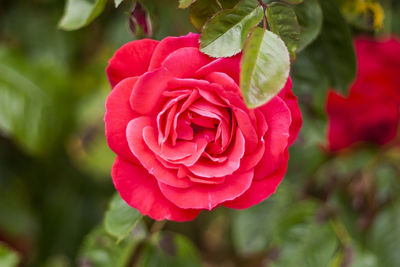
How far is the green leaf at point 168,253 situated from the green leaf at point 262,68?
1.38ft

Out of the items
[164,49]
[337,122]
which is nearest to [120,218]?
[164,49]

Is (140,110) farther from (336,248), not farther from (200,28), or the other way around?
(336,248)

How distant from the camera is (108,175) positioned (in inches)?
46.9

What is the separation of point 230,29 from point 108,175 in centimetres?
85

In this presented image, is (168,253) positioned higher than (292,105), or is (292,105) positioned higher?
(292,105)

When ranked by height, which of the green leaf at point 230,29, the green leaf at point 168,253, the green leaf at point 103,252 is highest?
the green leaf at point 230,29

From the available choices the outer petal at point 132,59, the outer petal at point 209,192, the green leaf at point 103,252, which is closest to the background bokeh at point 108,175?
the green leaf at point 103,252

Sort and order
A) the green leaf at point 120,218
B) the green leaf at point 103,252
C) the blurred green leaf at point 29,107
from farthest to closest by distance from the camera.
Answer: the blurred green leaf at point 29,107
the green leaf at point 103,252
the green leaf at point 120,218

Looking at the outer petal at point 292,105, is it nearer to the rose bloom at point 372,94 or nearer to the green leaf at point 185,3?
the green leaf at point 185,3

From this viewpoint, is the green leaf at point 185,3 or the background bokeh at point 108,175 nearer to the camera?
the green leaf at point 185,3

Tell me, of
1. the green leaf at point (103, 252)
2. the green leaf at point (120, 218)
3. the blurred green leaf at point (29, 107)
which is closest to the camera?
the green leaf at point (120, 218)

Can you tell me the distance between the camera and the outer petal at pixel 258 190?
0.43 m

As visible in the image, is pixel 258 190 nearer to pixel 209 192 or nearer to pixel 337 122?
pixel 209 192

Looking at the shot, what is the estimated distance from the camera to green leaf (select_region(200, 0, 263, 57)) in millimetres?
402
